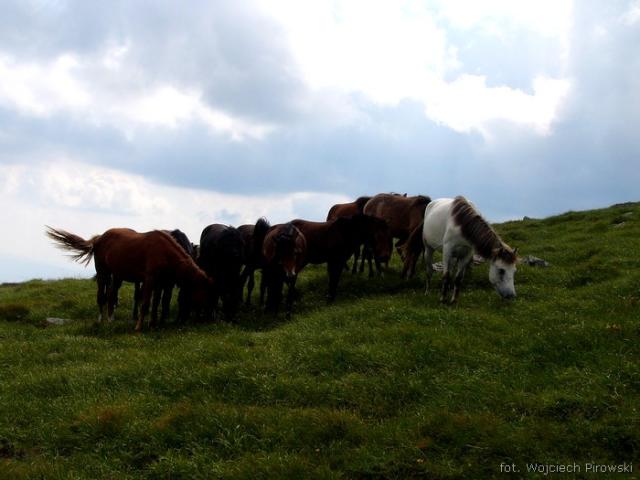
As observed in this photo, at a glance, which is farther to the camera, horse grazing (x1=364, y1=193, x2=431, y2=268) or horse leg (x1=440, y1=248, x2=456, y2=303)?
horse grazing (x1=364, y1=193, x2=431, y2=268)

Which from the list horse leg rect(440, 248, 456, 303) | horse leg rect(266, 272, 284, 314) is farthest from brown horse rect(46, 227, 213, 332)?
horse leg rect(440, 248, 456, 303)

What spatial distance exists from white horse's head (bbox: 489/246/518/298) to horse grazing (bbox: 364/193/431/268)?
481 centimetres

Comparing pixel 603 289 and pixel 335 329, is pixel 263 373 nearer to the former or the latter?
pixel 335 329

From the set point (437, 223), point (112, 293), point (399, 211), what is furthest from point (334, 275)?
point (112, 293)

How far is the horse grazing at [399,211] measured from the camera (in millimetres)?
19172

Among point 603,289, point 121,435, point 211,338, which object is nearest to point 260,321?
point 211,338

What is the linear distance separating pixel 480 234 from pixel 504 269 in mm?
1097

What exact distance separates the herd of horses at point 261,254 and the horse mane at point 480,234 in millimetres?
26

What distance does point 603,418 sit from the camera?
324 inches

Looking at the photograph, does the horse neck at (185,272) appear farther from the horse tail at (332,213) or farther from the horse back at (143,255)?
the horse tail at (332,213)

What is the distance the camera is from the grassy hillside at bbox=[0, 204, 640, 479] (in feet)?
25.9

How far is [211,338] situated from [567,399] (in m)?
8.02

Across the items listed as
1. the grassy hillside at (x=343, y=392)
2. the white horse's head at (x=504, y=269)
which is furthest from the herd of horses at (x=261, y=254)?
the grassy hillside at (x=343, y=392)

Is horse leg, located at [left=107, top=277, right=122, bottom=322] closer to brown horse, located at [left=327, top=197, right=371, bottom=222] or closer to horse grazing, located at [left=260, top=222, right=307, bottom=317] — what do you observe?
horse grazing, located at [left=260, top=222, right=307, bottom=317]
